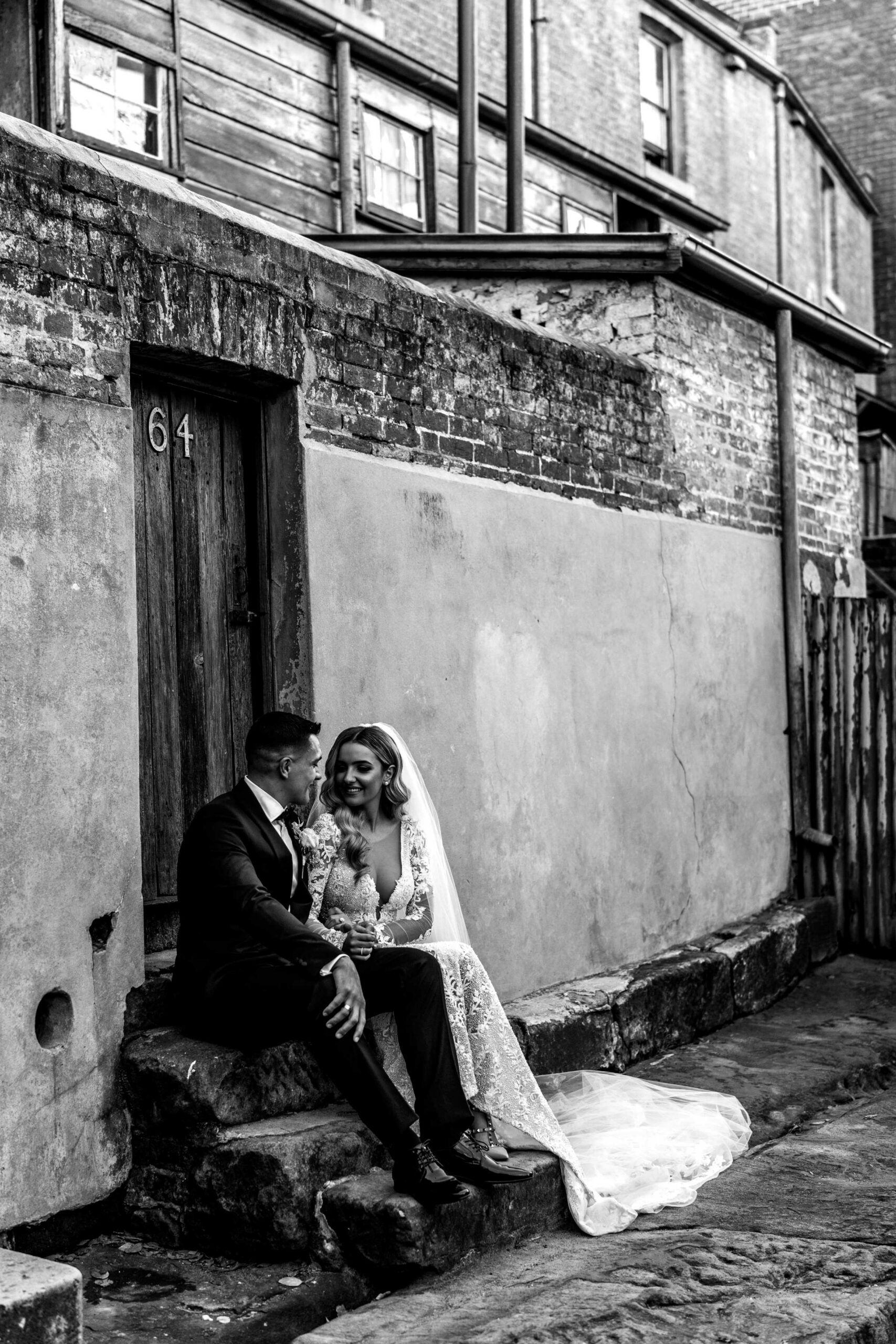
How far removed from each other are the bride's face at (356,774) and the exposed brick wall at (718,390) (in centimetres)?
325

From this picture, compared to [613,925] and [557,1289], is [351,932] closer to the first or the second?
[557,1289]

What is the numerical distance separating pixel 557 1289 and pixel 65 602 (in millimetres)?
2363

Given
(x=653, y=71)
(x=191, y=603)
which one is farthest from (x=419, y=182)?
(x=191, y=603)

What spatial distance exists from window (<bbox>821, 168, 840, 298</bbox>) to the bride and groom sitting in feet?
50.4

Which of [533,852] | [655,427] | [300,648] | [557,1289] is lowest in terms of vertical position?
[557,1289]

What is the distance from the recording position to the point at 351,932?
4457 millimetres

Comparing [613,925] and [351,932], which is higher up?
[351,932]

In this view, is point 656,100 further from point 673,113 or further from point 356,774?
point 356,774

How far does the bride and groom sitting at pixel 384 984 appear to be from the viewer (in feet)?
13.8

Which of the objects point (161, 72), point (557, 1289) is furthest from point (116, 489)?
point (161, 72)

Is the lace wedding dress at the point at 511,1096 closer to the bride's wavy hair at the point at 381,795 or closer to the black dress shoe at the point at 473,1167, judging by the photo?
the bride's wavy hair at the point at 381,795

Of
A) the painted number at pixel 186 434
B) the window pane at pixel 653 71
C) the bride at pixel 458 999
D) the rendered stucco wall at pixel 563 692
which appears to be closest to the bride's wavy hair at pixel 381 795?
the bride at pixel 458 999

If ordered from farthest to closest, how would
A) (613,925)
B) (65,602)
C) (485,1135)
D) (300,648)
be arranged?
1. (613,925)
2. (300,648)
3. (485,1135)
4. (65,602)

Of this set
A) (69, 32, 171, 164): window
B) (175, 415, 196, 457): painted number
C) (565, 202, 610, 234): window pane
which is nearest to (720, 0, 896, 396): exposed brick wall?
(565, 202, 610, 234): window pane
